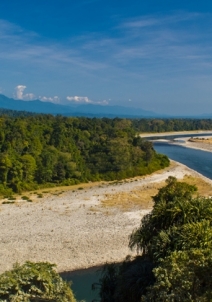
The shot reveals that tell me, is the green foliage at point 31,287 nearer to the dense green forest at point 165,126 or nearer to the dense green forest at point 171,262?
the dense green forest at point 171,262

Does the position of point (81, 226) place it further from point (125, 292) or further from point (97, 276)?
point (125, 292)

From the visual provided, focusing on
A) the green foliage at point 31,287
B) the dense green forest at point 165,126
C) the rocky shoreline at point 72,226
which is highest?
the dense green forest at point 165,126

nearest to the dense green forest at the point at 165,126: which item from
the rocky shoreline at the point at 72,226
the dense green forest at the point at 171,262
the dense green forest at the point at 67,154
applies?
the dense green forest at the point at 67,154

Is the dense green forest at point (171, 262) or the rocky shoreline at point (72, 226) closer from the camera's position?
the dense green forest at point (171, 262)

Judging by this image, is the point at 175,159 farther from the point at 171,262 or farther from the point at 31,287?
the point at 31,287

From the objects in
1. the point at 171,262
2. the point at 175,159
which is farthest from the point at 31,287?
the point at 175,159
